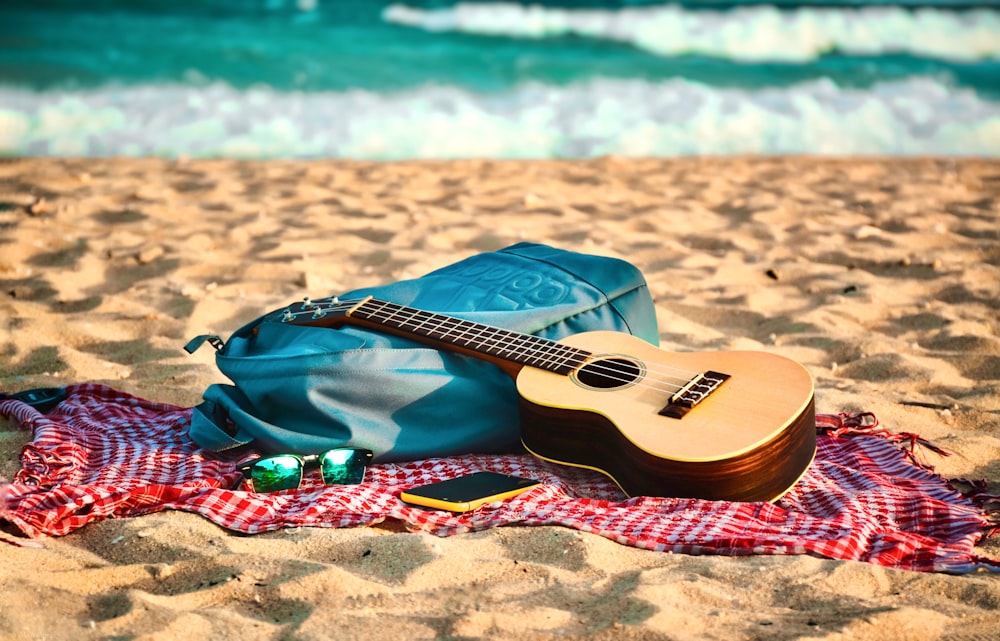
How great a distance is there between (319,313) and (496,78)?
6.82m

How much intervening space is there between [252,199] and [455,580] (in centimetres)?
384

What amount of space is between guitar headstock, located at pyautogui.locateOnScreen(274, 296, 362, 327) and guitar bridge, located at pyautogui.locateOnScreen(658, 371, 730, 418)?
86 centimetres

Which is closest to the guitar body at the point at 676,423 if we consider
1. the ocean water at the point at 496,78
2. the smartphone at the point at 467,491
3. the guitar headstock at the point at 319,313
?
the smartphone at the point at 467,491

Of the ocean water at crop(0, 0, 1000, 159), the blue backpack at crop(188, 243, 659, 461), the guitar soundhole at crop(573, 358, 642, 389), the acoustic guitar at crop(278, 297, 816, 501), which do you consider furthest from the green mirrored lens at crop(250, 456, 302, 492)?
the ocean water at crop(0, 0, 1000, 159)

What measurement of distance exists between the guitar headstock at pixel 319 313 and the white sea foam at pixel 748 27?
8.37 m

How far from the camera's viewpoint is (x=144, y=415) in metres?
2.74

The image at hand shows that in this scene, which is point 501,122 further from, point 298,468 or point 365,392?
point 298,468

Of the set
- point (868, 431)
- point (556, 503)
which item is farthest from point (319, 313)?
point (868, 431)

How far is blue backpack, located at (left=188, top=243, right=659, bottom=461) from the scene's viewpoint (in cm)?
239

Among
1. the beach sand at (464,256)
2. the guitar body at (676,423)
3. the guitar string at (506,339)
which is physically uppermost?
the guitar string at (506,339)

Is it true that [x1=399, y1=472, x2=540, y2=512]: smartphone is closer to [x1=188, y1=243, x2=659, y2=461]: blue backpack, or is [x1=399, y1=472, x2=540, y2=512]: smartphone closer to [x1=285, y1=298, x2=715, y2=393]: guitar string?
[x1=188, y1=243, x2=659, y2=461]: blue backpack

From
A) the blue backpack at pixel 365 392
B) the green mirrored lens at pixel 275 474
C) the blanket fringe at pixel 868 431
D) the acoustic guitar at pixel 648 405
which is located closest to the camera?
the acoustic guitar at pixel 648 405

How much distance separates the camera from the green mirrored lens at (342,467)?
90.4 inches

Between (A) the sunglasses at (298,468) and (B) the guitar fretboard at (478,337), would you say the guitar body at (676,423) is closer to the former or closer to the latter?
(B) the guitar fretboard at (478,337)
